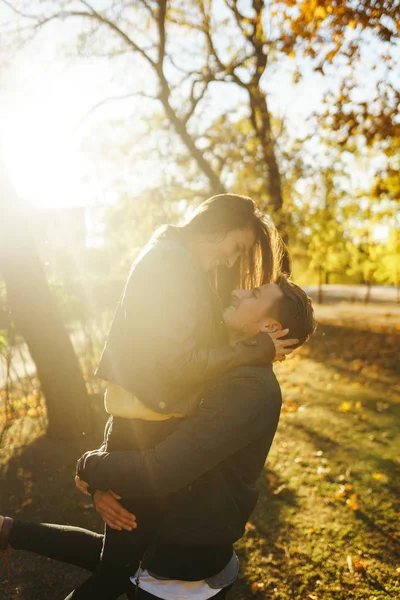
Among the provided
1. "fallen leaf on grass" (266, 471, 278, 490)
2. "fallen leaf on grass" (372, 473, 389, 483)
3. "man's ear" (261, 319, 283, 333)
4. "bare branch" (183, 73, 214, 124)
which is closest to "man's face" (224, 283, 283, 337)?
Result: "man's ear" (261, 319, 283, 333)

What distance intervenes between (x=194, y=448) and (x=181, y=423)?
0.47 ft

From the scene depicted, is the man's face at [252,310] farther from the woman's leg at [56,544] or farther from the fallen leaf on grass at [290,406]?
the fallen leaf on grass at [290,406]

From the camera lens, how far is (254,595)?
332 cm

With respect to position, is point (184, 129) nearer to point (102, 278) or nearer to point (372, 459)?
point (102, 278)

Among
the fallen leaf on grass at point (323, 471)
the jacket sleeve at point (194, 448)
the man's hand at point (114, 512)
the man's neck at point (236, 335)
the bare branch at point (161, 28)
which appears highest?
the bare branch at point (161, 28)

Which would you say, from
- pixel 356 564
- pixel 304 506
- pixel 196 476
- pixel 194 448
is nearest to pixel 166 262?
pixel 194 448

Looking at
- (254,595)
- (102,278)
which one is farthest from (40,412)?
(254,595)

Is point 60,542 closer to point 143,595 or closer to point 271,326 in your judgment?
point 143,595

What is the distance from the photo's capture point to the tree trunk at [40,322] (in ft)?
15.0

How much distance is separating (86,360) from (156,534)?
5.36 m

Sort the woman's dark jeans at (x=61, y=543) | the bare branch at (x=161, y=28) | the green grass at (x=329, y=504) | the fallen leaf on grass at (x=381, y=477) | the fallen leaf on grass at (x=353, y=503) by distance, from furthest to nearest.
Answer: the bare branch at (x=161, y=28), the fallen leaf on grass at (x=381, y=477), the fallen leaf on grass at (x=353, y=503), the green grass at (x=329, y=504), the woman's dark jeans at (x=61, y=543)

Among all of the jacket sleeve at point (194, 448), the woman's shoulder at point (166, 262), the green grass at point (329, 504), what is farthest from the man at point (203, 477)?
the green grass at point (329, 504)

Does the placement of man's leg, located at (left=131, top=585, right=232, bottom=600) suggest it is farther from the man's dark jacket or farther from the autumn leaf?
the autumn leaf

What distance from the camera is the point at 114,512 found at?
1.97 meters
